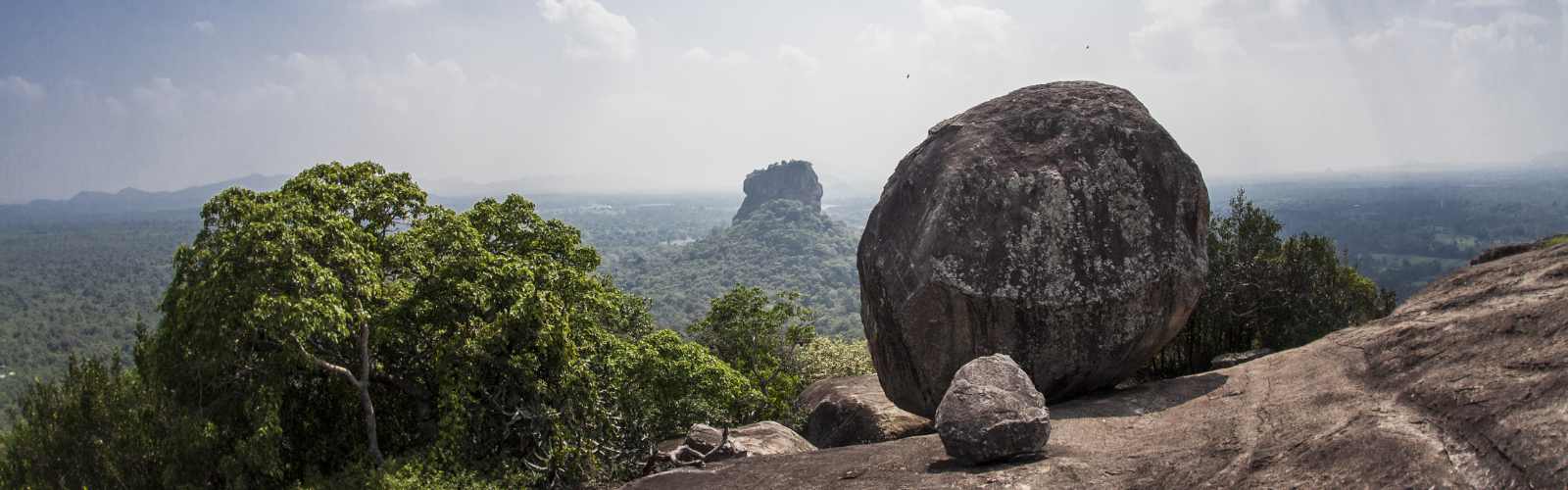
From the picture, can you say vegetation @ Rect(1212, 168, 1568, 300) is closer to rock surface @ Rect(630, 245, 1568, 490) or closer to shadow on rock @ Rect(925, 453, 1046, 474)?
rock surface @ Rect(630, 245, 1568, 490)

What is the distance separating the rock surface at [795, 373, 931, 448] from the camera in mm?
18562

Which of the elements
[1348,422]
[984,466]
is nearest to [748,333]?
[984,466]

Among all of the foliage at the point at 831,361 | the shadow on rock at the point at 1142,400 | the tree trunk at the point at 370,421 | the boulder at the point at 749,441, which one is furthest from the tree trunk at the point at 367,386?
the foliage at the point at 831,361

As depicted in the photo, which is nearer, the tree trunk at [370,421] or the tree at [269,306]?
the tree at [269,306]

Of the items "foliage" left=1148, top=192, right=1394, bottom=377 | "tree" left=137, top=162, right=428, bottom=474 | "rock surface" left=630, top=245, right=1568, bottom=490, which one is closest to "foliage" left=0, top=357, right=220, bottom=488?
"tree" left=137, top=162, right=428, bottom=474

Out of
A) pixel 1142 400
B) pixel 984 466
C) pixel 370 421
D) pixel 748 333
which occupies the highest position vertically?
pixel 984 466

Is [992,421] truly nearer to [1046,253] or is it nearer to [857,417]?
[1046,253]

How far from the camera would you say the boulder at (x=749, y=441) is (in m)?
15.2

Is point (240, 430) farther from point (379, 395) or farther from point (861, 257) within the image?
point (861, 257)

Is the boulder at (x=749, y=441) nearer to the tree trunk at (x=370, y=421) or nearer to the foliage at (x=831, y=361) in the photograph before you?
the tree trunk at (x=370, y=421)

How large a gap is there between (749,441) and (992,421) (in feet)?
25.2

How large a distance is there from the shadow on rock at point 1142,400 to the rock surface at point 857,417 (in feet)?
15.3

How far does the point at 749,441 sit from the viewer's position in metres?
16.8

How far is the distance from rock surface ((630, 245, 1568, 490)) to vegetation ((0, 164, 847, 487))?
15.7 ft
